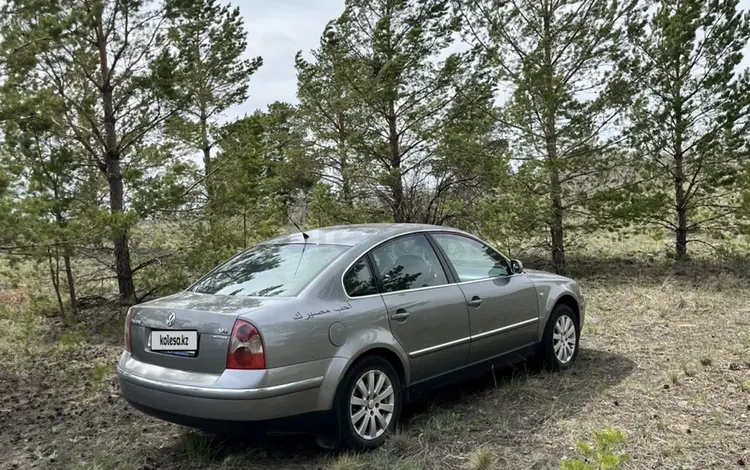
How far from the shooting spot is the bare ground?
3.79m

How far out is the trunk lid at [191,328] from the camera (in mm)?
3457

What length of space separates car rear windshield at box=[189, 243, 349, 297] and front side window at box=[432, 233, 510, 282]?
107cm

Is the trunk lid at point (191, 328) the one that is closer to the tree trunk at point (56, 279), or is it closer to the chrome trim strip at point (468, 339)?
the chrome trim strip at point (468, 339)

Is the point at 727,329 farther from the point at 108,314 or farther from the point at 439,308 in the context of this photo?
the point at 108,314

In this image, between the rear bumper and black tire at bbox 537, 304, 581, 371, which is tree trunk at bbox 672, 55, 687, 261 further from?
the rear bumper

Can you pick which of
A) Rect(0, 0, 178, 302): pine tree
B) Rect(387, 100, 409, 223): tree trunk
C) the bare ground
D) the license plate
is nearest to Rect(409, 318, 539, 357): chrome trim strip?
the bare ground

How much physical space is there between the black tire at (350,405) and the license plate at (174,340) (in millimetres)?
945

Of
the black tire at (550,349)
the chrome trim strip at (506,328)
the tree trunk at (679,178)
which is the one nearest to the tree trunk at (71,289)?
the chrome trim strip at (506,328)

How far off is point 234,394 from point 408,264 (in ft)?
5.56

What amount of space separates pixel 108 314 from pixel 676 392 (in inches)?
333

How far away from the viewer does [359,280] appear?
404cm

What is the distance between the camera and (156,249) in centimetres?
1039

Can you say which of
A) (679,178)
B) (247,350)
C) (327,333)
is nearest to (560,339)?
(327,333)

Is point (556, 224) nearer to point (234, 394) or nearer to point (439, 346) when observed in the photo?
point (439, 346)
